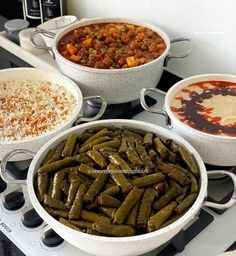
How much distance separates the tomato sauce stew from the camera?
0.96 m

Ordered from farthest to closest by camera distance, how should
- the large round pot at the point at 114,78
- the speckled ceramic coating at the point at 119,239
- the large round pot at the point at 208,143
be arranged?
1. the large round pot at the point at 114,78
2. the large round pot at the point at 208,143
3. the speckled ceramic coating at the point at 119,239

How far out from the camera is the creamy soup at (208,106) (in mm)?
816

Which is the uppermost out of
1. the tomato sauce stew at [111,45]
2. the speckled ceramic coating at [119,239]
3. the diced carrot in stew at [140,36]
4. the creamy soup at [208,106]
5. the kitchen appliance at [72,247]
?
the diced carrot in stew at [140,36]

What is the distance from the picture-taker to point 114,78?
0.92 meters

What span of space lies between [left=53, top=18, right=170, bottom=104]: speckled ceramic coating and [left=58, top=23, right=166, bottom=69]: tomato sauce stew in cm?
3

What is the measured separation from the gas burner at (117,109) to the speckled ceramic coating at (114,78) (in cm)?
2

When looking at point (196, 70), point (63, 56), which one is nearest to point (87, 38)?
point (63, 56)

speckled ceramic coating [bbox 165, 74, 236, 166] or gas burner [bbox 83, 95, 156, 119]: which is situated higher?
speckled ceramic coating [bbox 165, 74, 236, 166]

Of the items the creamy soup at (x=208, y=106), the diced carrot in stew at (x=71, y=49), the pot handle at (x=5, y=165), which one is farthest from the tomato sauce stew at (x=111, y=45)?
the pot handle at (x=5, y=165)

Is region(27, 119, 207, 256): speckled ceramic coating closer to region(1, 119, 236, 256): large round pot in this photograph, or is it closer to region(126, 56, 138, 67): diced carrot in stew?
region(1, 119, 236, 256): large round pot

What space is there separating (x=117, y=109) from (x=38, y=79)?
0.19 m

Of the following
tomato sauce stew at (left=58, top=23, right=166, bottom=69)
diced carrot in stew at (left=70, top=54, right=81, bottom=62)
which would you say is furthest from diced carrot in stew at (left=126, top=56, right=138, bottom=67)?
diced carrot in stew at (left=70, top=54, right=81, bottom=62)

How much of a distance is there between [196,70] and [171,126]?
287 millimetres

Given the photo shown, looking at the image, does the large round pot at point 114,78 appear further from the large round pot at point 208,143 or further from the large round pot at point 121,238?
the large round pot at point 121,238
